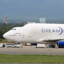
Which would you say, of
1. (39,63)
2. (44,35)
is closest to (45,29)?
(44,35)

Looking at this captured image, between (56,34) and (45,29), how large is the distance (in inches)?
94.3

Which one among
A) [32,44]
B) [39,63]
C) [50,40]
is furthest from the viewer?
[32,44]

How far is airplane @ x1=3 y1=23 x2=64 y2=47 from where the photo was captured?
2034 inches

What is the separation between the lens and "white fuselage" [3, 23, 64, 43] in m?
51.7

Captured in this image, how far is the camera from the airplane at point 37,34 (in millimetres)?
51656

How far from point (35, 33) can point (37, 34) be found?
44 centimetres

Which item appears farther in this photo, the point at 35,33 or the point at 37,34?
the point at 37,34

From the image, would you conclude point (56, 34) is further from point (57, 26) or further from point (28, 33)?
point (28, 33)

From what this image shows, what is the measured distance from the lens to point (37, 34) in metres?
52.2

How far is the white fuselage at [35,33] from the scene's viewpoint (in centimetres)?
5166

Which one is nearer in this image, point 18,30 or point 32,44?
point 18,30

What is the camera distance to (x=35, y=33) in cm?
5203

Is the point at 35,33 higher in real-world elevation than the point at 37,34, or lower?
higher

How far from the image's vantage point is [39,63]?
2439 cm
